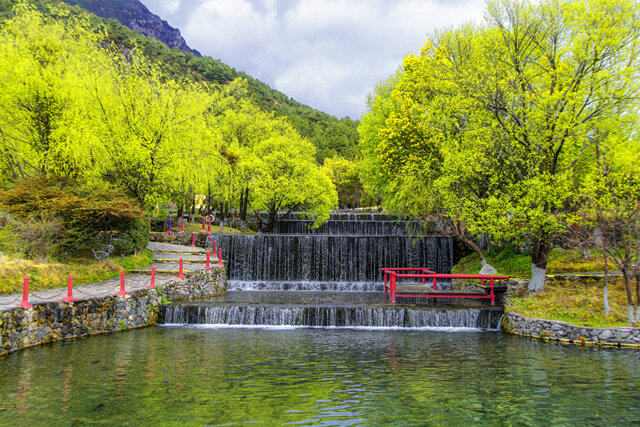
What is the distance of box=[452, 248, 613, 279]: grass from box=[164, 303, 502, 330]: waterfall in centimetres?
414

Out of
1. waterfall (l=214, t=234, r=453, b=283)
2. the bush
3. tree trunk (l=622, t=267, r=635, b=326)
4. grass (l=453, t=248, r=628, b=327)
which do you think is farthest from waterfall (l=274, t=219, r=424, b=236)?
tree trunk (l=622, t=267, r=635, b=326)

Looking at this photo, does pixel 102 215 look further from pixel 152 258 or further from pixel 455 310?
pixel 455 310

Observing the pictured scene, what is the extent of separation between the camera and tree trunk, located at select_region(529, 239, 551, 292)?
15.0m

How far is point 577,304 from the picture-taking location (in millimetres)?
13266

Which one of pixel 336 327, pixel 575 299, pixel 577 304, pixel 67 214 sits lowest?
pixel 336 327

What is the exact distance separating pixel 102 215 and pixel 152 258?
15.2ft

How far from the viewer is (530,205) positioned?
1506 centimetres

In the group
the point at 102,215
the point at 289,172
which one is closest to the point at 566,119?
the point at 102,215

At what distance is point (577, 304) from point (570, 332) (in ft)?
4.95

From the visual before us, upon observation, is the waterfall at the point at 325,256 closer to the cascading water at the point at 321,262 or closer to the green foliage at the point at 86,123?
the cascading water at the point at 321,262

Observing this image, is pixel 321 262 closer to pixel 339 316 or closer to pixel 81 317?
pixel 339 316

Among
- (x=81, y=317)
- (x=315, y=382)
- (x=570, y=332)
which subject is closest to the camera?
(x=315, y=382)

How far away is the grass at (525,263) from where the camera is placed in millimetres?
16672

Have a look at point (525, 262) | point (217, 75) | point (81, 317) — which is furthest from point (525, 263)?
point (217, 75)
